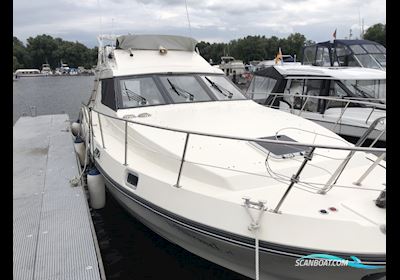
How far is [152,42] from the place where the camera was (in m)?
6.18

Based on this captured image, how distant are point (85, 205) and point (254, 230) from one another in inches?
100

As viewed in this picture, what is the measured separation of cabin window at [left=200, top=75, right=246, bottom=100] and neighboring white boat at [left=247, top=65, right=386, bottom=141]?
2423 millimetres

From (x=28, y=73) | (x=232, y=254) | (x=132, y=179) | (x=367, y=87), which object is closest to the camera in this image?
(x=232, y=254)

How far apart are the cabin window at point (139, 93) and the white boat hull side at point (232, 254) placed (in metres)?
1.76

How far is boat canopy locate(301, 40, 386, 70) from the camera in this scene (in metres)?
10.3

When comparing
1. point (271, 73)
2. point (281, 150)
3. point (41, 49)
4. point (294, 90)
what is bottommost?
point (281, 150)

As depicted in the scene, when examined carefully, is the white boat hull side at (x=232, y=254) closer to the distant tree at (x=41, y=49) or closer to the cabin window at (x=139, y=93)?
the cabin window at (x=139, y=93)

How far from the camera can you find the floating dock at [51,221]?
3.04 metres

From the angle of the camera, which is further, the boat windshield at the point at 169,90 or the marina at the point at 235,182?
the boat windshield at the point at 169,90

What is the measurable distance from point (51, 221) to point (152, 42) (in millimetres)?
3685

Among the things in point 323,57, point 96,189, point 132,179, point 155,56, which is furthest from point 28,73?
point 132,179

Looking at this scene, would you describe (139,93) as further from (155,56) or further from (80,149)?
(80,149)

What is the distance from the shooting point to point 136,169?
356 cm

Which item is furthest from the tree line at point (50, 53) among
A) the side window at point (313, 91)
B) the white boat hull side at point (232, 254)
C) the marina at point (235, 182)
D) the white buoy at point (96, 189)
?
the white boat hull side at point (232, 254)
